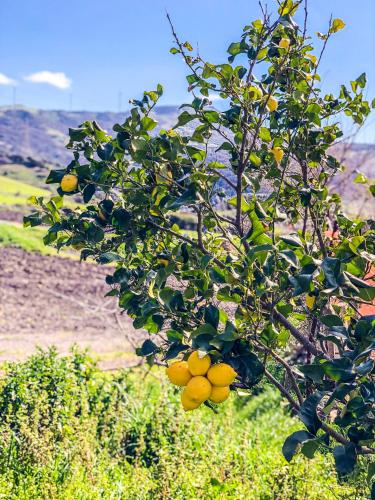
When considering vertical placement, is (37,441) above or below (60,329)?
above

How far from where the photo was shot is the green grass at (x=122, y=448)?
366cm

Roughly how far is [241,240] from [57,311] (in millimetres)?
10153

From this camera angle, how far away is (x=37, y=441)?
12.3ft

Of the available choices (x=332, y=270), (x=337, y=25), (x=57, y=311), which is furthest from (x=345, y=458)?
(x=57, y=311)

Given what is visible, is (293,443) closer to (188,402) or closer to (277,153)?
(188,402)

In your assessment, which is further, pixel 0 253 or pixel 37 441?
pixel 0 253

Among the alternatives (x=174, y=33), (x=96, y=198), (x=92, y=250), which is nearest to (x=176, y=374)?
(x=92, y=250)

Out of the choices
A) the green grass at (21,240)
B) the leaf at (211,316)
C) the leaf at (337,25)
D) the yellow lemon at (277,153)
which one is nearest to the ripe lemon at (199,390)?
the leaf at (211,316)

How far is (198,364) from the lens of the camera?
4.87 feet

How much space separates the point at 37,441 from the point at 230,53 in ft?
8.98

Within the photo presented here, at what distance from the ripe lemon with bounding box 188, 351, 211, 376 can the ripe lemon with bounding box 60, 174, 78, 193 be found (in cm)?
75

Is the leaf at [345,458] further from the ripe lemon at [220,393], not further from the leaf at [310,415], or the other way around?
the ripe lemon at [220,393]

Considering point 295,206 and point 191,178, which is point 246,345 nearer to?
point 191,178

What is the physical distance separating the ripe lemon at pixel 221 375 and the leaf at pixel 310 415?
185 millimetres
